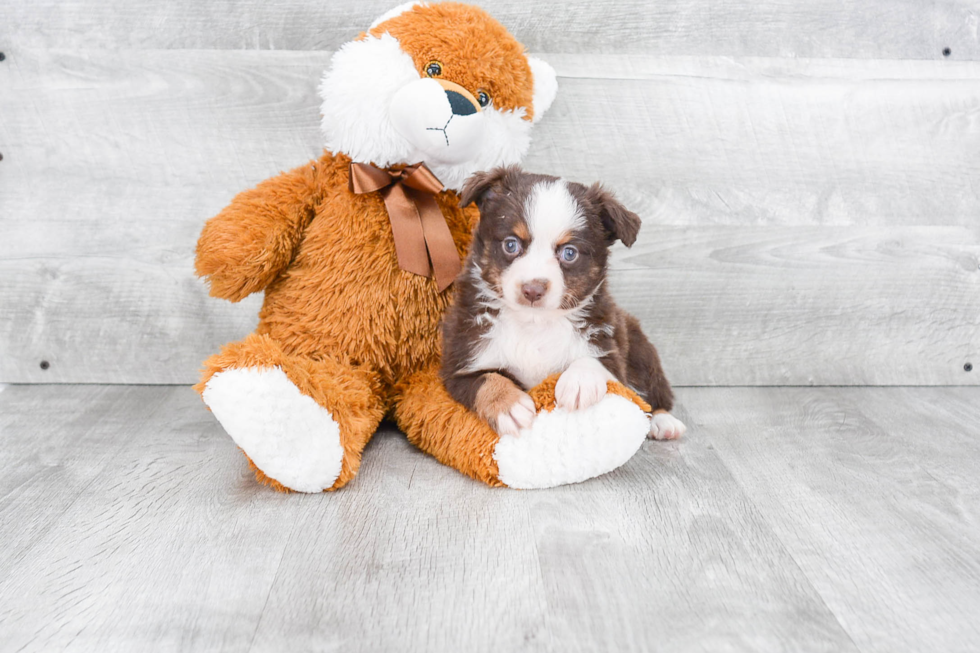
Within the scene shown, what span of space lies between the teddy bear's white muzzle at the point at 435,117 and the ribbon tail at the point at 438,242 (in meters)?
0.14

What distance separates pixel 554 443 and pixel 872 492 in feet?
2.04

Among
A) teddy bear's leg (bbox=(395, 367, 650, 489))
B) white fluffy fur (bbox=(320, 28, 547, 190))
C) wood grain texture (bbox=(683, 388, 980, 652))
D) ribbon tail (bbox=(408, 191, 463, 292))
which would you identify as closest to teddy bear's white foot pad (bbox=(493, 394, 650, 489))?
teddy bear's leg (bbox=(395, 367, 650, 489))

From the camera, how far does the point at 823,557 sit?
1278mm

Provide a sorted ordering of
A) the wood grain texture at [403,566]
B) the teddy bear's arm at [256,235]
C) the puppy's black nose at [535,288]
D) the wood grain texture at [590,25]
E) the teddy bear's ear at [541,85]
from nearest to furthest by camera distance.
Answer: the wood grain texture at [403,566] → the puppy's black nose at [535,288] → the teddy bear's arm at [256,235] → the teddy bear's ear at [541,85] → the wood grain texture at [590,25]

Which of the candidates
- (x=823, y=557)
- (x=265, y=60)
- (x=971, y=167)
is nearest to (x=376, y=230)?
(x=265, y=60)

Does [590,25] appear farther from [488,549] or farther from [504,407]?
[488,549]

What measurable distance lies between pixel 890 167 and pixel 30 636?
2163 millimetres

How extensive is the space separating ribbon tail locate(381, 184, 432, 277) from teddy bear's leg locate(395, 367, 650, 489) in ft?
1.18

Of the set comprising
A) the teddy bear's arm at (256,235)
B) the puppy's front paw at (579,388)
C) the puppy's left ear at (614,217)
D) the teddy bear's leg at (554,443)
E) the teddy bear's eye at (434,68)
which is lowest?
the teddy bear's leg at (554,443)

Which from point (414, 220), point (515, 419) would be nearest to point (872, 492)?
point (515, 419)

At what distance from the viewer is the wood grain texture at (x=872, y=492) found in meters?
1.15

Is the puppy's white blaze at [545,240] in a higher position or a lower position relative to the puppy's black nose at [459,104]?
lower

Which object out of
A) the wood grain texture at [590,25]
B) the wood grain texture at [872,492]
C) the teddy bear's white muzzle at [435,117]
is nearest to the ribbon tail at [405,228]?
the teddy bear's white muzzle at [435,117]

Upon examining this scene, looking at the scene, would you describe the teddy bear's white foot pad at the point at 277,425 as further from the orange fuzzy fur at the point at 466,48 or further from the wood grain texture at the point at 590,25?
the wood grain texture at the point at 590,25
